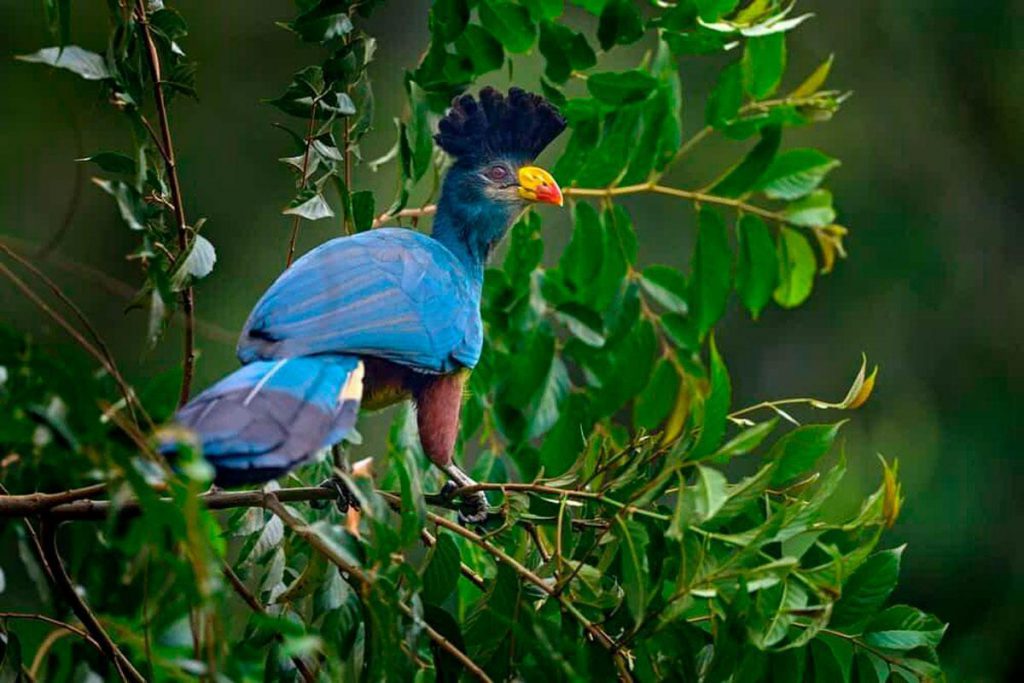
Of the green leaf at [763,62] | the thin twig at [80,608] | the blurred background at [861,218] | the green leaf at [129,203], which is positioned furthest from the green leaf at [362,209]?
the blurred background at [861,218]

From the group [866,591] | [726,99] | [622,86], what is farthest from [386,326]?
[866,591]

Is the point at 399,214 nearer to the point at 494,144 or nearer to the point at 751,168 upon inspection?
the point at 494,144

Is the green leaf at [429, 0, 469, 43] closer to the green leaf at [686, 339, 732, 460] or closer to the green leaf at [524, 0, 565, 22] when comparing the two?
the green leaf at [524, 0, 565, 22]

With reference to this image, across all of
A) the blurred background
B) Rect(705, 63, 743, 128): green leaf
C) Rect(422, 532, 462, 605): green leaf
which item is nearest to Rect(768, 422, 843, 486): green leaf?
Rect(422, 532, 462, 605): green leaf

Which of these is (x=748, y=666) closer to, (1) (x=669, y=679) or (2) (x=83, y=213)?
(1) (x=669, y=679)

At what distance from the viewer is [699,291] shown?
7.95ft

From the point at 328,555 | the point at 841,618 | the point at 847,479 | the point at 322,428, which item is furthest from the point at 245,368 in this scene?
the point at 847,479

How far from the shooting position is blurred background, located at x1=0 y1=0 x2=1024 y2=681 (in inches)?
285

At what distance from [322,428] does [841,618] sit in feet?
2.74

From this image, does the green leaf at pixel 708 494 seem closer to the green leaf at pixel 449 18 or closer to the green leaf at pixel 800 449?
the green leaf at pixel 800 449

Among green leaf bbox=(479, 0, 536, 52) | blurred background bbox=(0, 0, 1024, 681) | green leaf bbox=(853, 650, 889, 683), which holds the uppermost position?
green leaf bbox=(479, 0, 536, 52)

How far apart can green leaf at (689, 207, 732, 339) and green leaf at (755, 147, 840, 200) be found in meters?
0.10

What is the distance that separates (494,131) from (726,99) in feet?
2.78

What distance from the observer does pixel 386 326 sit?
2539 millimetres
